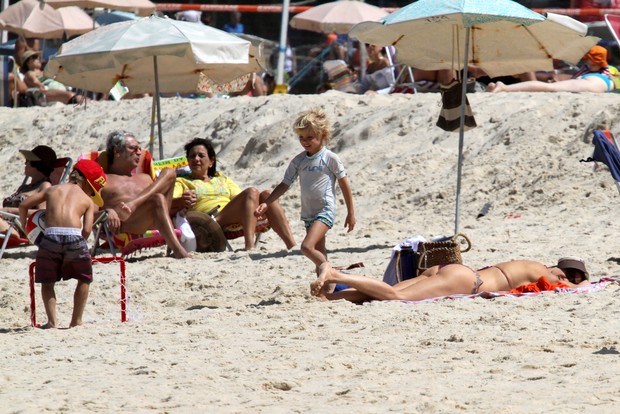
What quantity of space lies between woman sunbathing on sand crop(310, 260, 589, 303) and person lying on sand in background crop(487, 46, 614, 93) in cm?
614

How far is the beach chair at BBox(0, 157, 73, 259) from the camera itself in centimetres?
→ 1031

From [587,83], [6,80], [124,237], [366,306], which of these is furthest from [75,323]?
[6,80]

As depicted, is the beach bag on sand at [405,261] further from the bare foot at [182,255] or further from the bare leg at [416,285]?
the bare foot at [182,255]

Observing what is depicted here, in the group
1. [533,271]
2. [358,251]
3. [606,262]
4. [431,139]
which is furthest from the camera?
[431,139]

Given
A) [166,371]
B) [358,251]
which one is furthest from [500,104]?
[166,371]

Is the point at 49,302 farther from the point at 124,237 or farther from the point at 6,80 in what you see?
the point at 6,80

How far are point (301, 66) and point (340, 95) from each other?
6933mm

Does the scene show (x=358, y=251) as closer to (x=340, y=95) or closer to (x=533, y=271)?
(x=533, y=271)

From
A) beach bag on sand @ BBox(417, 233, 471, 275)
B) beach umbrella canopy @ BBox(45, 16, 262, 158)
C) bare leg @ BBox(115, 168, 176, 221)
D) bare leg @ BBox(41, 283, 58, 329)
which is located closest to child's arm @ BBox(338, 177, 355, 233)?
beach bag on sand @ BBox(417, 233, 471, 275)

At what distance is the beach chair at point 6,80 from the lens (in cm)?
1769

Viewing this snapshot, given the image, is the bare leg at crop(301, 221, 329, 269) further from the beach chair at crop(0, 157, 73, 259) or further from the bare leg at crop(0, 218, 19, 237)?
the bare leg at crop(0, 218, 19, 237)

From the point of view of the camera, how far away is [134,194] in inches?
412

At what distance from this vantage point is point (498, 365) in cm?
584

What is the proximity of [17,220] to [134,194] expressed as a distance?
98 centimetres
